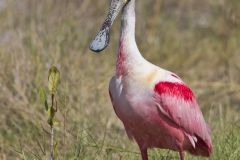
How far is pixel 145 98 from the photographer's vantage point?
15.6 ft

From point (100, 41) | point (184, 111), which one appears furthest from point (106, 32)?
point (184, 111)

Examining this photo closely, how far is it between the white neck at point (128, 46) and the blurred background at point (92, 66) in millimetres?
448

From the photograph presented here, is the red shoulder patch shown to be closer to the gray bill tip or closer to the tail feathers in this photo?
the tail feathers

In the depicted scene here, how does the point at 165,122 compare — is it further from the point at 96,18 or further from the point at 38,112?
the point at 96,18

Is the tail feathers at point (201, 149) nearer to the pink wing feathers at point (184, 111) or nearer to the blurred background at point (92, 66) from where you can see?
the pink wing feathers at point (184, 111)

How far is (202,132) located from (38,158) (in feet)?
2.91

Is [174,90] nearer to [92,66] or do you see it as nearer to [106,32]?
[106,32]

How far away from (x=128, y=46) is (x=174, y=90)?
0.35 metres

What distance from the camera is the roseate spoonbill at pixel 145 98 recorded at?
4742 mm

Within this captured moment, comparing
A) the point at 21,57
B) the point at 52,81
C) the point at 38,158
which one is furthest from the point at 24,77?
the point at 52,81

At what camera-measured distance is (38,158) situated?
16.8 feet

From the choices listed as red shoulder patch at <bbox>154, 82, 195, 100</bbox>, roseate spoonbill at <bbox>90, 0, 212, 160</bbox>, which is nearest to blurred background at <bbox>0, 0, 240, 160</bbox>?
roseate spoonbill at <bbox>90, 0, 212, 160</bbox>

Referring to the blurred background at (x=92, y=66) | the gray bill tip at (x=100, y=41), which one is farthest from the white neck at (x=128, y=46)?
the blurred background at (x=92, y=66)

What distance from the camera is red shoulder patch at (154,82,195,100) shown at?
15.7 feet
